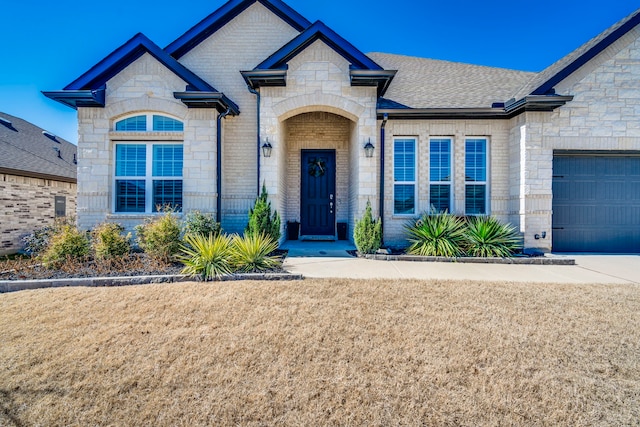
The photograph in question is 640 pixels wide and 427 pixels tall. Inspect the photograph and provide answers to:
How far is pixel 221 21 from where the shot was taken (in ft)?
29.8

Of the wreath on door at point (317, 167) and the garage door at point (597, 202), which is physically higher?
the wreath on door at point (317, 167)

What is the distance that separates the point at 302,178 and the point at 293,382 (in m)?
7.86

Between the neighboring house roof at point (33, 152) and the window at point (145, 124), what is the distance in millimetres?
5129

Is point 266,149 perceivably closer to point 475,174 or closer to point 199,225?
point 199,225

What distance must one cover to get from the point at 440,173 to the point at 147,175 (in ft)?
27.3

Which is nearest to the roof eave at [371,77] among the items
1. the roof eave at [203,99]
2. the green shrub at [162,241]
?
the roof eave at [203,99]

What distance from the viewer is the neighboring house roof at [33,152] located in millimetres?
10445

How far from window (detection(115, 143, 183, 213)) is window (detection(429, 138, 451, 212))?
715 cm

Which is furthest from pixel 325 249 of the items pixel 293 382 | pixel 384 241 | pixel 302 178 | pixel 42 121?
pixel 42 121

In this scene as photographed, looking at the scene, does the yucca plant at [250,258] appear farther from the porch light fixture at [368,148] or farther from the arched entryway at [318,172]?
the arched entryway at [318,172]

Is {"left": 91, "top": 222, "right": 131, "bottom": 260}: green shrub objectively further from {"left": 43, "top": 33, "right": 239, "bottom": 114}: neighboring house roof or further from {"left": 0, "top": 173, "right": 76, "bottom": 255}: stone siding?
{"left": 0, "top": 173, "right": 76, "bottom": 255}: stone siding

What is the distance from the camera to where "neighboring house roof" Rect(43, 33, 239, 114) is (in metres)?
7.53

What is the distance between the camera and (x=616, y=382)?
8.80ft

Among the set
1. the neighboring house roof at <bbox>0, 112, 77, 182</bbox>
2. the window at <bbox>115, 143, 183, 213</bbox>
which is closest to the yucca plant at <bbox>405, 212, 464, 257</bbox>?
the window at <bbox>115, 143, 183, 213</bbox>
